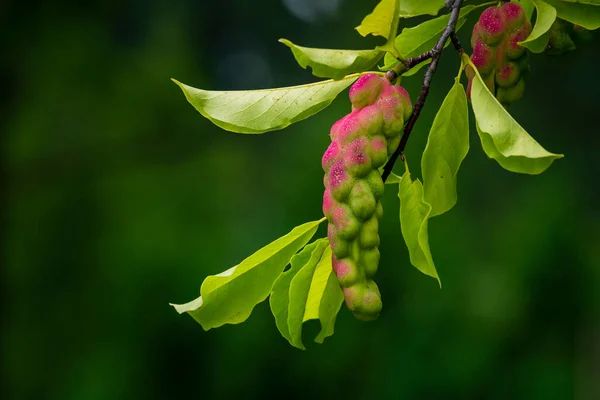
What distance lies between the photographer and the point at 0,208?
4.11 m

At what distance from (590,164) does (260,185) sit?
1503 mm

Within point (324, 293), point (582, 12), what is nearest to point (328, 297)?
point (324, 293)

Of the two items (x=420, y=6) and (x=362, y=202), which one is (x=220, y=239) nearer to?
(x=420, y=6)

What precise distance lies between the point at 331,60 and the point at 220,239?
308cm

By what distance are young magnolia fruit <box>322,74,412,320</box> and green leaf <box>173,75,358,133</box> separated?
4 cm

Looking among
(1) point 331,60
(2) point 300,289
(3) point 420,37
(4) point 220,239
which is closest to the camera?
(1) point 331,60

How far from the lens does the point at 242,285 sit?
2.37ft

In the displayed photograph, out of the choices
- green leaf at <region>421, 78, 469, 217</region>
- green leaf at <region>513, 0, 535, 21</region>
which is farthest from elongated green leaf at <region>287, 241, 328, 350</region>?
green leaf at <region>513, 0, 535, 21</region>

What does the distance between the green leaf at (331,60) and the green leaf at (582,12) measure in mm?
237

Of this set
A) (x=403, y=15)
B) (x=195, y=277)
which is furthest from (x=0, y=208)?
(x=403, y=15)

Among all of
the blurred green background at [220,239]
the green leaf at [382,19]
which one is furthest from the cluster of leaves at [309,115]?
the blurred green background at [220,239]

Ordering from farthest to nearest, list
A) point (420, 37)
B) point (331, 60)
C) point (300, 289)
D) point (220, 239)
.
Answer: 1. point (220, 239)
2. point (420, 37)
3. point (300, 289)
4. point (331, 60)

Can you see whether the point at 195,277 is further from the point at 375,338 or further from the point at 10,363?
the point at 10,363

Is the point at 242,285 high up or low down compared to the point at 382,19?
down
